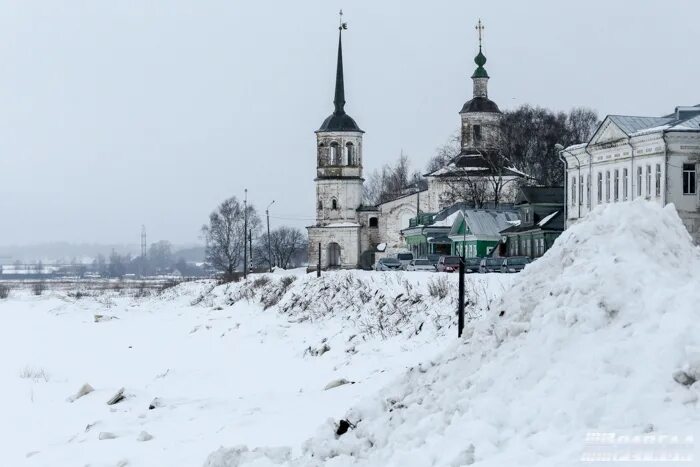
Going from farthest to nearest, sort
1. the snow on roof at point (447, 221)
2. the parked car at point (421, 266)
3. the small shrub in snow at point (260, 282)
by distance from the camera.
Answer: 1. the snow on roof at point (447, 221)
2. the parked car at point (421, 266)
3. the small shrub in snow at point (260, 282)

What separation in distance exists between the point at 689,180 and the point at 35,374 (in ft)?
89.0

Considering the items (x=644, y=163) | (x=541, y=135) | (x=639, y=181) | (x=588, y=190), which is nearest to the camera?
(x=644, y=163)

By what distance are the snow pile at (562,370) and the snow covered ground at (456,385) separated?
0.05 ft

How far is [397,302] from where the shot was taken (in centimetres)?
2269

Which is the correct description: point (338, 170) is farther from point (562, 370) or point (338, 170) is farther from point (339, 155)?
point (562, 370)

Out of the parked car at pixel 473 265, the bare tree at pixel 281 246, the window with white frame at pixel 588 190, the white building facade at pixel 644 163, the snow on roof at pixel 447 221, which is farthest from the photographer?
the bare tree at pixel 281 246

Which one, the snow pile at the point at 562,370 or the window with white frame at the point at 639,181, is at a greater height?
the window with white frame at the point at 639,181

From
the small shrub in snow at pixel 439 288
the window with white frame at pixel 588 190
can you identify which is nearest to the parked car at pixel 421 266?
the window with white frame at pixel 588 190

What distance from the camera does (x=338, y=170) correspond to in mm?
78250

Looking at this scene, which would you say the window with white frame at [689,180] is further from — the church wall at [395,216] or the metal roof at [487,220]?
the church wall at [395,216]

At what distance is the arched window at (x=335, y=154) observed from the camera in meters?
77.8

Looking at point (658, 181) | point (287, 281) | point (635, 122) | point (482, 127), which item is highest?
point (482, 127)

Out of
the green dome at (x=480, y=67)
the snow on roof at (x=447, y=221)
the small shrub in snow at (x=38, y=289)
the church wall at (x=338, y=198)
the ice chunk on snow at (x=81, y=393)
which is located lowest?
the ice chunk on snow at (x=81, y=393)

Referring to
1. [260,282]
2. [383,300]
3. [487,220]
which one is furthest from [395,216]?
[383,300]
